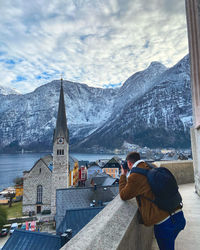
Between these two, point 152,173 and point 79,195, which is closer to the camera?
point 152,173

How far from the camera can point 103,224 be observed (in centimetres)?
168

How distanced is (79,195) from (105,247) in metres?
19.8

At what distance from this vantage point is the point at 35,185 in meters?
31.4

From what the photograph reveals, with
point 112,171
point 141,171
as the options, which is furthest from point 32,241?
point 112,171

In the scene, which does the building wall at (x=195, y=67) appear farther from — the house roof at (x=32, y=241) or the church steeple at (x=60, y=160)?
the church steeple at (x=60, y=160)

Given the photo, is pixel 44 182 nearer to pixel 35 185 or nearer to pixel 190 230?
pixel 35 185

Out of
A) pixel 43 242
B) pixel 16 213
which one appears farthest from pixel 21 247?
pixel 16 213

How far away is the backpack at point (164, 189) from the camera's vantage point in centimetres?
194

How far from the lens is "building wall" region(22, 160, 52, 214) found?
30.1 meters

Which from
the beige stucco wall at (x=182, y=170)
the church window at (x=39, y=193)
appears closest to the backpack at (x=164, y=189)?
the beige stucco wall at (x=182, y=170)

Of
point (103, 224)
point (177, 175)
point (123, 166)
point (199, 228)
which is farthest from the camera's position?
point (177, 175)

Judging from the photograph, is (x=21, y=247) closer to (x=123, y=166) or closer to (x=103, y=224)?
(x=123, y=166)

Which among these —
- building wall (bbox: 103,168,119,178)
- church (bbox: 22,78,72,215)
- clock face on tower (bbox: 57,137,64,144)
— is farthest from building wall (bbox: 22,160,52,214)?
building wall (bbox: 103,168,119,178)

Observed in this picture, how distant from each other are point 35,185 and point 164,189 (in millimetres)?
32942
